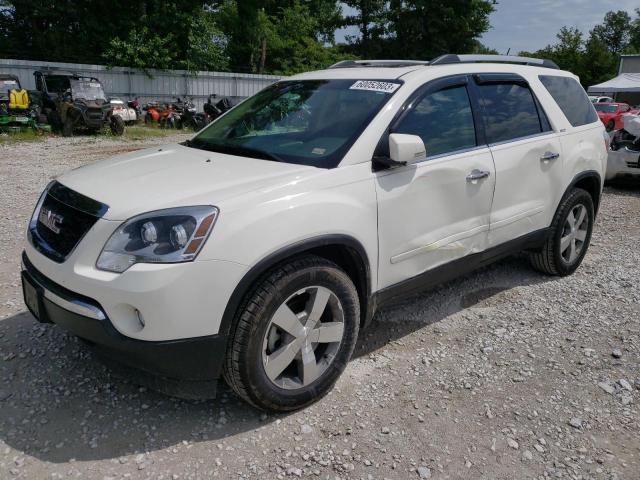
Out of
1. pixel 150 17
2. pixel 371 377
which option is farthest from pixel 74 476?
pixel 150 17

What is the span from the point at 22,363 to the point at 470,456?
2.58 m

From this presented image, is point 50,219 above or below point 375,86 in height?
below

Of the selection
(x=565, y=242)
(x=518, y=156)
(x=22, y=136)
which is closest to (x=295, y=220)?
(x=518, y=156)

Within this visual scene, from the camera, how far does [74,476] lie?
243 centimetres

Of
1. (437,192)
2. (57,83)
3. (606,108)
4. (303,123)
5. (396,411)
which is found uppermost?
(57,83)

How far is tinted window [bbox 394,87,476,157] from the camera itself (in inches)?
130

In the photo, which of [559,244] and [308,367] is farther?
[559,244]

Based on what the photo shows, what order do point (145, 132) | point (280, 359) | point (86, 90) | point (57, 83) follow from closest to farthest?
point (280, 359) < point (57, 83) < point (86, 90) < point (145, 132)

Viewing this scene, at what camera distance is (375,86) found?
3393mm

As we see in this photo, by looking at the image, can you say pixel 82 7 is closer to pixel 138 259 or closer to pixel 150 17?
pixel 150 17

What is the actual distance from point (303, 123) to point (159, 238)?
1374 millimetres

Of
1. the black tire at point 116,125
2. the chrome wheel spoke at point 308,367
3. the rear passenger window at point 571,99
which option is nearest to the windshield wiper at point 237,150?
the chrome wheel spoke at point 308,367

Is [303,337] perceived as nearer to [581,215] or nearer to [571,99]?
[581,215]

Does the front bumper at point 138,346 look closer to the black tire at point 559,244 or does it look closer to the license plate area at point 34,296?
the license plate area at point 34,296
